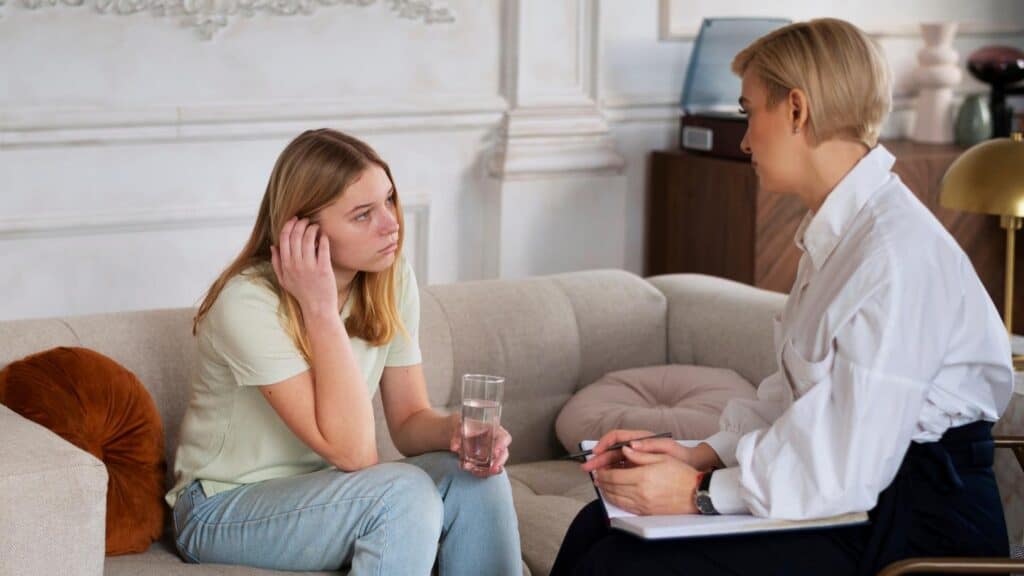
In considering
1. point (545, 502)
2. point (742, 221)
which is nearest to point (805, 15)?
point (742, 221)

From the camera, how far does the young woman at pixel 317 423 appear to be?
7.00ft

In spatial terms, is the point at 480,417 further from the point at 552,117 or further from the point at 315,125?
the point at 552,117

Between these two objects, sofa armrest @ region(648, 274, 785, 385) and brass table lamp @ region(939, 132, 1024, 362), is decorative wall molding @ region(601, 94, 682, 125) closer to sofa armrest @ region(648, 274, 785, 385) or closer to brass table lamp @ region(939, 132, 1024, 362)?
sofa armrest @ region(648, 274, 785, 385)

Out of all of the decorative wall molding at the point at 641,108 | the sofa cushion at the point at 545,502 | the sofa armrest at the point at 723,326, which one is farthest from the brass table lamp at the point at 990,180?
the decorative wall molding at the point at 641,108

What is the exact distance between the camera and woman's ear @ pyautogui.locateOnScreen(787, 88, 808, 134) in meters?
1.91

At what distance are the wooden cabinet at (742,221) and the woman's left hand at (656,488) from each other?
2.17 m

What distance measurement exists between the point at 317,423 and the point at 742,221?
2166 mm

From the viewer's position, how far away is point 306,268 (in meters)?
2.19

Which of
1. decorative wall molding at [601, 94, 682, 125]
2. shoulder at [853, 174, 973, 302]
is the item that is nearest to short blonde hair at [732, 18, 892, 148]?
shoulder at [853, 174, 973, 302]

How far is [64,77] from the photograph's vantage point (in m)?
3.44

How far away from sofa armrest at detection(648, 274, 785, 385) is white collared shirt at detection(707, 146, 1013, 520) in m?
1.09

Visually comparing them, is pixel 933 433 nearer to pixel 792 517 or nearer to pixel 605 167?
pixel 792 517

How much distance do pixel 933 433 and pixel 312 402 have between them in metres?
0.91

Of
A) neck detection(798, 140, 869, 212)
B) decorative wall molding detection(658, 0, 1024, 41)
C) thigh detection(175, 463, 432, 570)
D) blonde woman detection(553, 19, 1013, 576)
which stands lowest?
thigh detection(175, 463, 432, 570)
